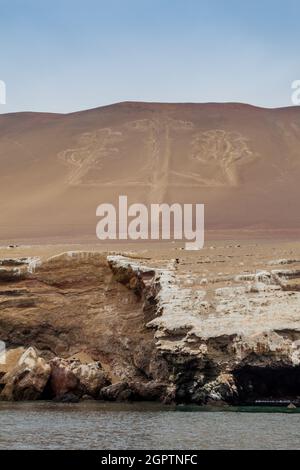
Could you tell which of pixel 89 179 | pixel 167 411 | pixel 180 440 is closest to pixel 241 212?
pixel 89 179

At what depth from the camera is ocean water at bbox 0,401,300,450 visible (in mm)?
28031

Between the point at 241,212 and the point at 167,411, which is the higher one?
the point at 241,212

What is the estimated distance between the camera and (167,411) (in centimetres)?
3612

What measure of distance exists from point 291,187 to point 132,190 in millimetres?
14650

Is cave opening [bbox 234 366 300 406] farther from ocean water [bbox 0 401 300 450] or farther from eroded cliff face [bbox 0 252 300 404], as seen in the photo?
ocean water [bbox 0 401 300 450]

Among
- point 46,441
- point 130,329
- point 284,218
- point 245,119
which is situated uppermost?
point 245,119

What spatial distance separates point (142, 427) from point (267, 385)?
8.26m
